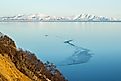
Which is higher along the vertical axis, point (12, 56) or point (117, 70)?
point (12, 56)

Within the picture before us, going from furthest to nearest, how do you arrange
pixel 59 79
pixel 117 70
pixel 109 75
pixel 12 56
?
1. pixel 117 70
2. pixel 109 75
3. pixel 59 79
4. pixel 12 56

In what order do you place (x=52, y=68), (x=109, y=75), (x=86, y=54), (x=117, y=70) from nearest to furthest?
(x=52, y=68) → (x=109, y=75) → (x=117, y=70) → (x=86, y=54)

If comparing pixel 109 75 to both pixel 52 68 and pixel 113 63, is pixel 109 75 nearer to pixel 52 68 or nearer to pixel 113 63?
pixel 113 63

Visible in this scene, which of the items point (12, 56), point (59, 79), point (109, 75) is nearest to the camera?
point (12, 56)

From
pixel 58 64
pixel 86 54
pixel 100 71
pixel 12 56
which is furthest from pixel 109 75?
pixel 12 56

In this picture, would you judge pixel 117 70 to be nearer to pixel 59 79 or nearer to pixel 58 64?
pixel 58 64

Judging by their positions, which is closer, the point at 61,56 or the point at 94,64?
the point at 94,64

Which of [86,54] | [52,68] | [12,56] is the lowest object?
[86,54]

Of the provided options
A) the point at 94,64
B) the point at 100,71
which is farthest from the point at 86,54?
the point at 100,71

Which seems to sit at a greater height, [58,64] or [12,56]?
[12,56]
